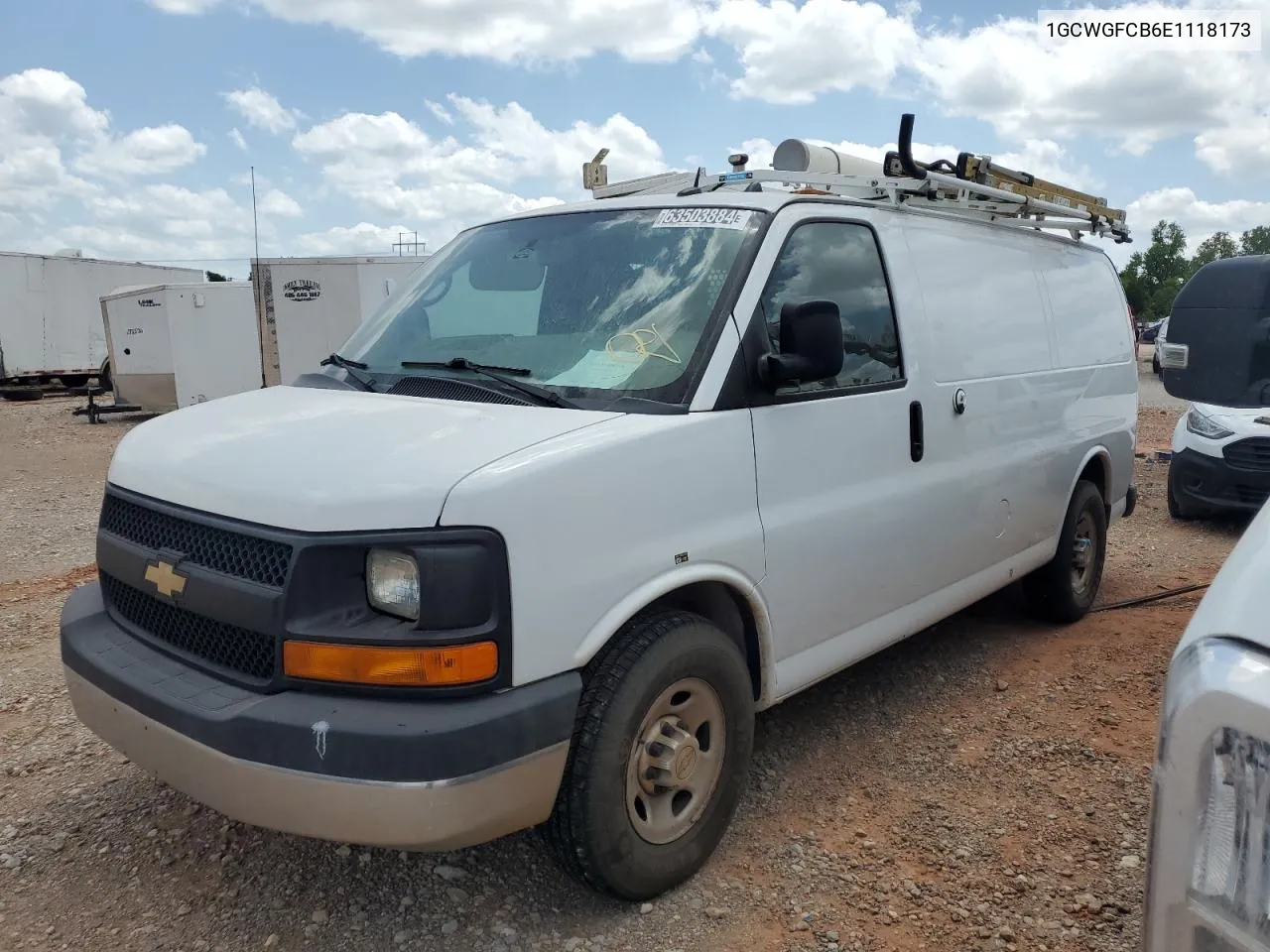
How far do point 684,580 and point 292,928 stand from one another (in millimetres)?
1507

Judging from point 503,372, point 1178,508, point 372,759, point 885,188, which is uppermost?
point 885,188

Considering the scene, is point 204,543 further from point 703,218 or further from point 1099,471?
point 1099,471

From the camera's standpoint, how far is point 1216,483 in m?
8.27

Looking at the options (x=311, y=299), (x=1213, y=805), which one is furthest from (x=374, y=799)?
(x=311, y=299)

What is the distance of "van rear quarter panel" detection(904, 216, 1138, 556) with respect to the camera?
4324 mm

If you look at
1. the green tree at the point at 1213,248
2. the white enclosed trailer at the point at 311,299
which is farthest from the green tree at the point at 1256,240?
the white enclosed trailer at the point at 311,299

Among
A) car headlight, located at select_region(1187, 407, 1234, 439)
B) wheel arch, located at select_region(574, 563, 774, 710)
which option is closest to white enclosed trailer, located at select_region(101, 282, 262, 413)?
car headlight, located at select_region(1187, 407, 1234, 439)

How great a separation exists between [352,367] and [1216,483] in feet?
24.1

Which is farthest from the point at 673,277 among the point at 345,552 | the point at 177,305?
the point at 177,305

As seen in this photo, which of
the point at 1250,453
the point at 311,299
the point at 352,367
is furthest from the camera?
the point at 311,299

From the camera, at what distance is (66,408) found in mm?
21562

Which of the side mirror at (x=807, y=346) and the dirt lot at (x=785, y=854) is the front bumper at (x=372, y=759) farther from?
the side mirror at (x=807, y=346)

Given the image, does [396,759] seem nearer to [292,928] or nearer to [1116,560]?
[292,928]

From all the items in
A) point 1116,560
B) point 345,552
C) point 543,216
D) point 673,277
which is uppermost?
point 543,216
